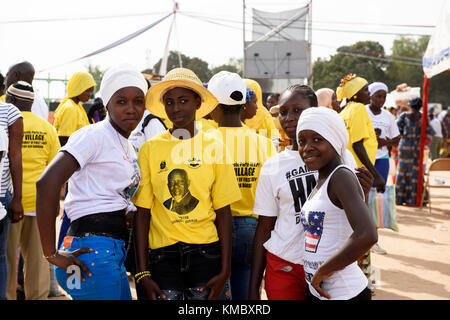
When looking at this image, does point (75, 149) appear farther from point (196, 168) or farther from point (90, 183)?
point (196, 168)

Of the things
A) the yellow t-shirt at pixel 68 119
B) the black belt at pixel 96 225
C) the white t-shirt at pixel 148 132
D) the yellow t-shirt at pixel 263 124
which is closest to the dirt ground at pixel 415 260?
the white t-shirt at pixel 148 132

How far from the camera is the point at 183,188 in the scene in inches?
90.0

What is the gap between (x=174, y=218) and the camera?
2266mm

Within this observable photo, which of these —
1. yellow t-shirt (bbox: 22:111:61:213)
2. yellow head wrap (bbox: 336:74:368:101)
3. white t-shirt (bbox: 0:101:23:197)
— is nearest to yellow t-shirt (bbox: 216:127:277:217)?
white t-shirt (bbox: 0:101:23:197)

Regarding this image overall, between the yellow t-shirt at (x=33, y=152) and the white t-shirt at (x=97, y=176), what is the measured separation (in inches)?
72.4

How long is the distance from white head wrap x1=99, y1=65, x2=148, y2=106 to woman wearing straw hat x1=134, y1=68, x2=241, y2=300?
15 cm

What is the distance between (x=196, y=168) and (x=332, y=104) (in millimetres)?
4420

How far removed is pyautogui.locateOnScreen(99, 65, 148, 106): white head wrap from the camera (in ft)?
7.54

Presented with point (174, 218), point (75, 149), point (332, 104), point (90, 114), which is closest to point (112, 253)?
point (174, 218)

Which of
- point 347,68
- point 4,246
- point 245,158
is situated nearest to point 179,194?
point 245,158

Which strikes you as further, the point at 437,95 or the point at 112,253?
the point at 437,95

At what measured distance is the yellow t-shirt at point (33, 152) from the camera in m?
3.81

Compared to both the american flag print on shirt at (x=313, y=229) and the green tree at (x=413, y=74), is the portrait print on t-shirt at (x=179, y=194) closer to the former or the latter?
the american flag print on shirt at (x=313, y=229)

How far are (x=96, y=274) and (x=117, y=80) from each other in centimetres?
101
